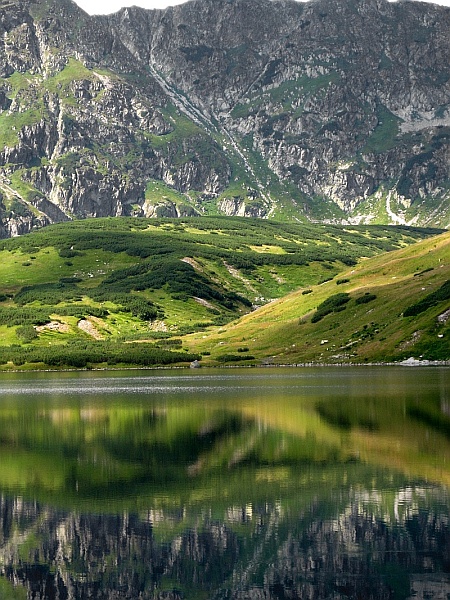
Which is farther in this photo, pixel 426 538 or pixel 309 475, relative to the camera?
pixel 309 475

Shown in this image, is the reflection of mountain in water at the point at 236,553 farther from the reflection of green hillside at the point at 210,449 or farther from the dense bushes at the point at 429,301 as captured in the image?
the dense bushes at the point at 429,301

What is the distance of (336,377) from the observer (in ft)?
464

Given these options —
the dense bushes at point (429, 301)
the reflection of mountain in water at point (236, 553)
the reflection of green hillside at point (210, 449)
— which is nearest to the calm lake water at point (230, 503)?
the reflection of mountain in water at point (236, 553)

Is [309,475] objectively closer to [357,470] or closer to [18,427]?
[357,470]

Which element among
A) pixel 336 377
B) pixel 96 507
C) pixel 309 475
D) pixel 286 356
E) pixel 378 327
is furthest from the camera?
pixel 286 356

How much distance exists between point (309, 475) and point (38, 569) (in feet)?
69.3

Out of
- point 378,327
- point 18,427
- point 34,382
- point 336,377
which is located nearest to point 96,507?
point 18,427

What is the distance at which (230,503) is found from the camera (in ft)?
145

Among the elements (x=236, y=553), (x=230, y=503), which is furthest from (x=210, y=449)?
(x=236, y=553)

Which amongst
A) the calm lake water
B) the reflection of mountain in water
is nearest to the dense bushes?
the calm lake water

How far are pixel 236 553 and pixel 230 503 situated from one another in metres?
9.28

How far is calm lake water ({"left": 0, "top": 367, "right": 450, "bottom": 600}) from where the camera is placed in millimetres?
31750

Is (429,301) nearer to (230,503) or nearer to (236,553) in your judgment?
(230,503)

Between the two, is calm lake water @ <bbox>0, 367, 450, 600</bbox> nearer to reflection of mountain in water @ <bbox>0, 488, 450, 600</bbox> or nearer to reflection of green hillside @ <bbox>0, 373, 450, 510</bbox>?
reflection of mountain in water @ <bbox>0, 488, 450, 600</bbox>
